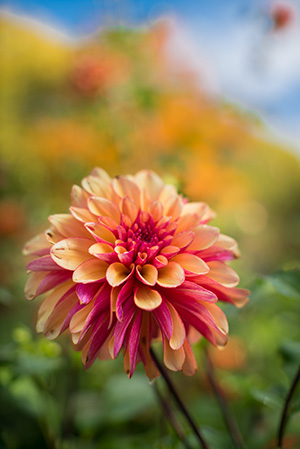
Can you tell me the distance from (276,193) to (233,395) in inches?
98.1

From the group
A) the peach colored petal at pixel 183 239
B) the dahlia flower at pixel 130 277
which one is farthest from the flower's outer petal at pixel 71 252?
the peach colored petal at pixel 183 239

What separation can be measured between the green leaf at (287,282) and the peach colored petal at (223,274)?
10 centimetres

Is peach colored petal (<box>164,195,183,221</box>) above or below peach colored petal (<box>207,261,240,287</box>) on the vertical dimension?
above

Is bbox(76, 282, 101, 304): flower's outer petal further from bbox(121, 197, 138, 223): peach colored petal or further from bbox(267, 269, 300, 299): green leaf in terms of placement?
bbox(267, 269, 300, 299): green leaf

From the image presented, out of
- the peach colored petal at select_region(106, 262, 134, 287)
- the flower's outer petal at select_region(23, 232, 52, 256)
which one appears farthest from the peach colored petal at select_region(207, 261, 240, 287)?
the flower's outer petal at select_region(23, 232, 52, 256)

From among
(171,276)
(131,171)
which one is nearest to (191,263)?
(171,276)

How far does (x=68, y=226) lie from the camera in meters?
0.45

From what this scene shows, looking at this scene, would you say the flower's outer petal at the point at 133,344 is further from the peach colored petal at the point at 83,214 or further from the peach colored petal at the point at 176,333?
the peach colored petal at the point at 83,214

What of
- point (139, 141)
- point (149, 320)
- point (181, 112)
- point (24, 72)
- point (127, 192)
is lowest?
point (149, 320)

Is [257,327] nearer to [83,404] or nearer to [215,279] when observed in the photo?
[83,404]

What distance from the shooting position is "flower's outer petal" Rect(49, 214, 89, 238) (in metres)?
0.44

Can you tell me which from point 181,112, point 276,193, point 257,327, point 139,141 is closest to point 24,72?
point 181,112

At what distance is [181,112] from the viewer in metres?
2.12

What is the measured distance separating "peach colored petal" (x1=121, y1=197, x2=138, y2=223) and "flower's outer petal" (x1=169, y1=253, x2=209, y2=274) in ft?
0.27
